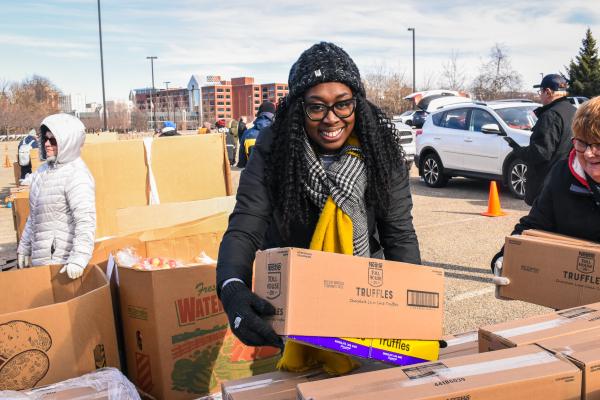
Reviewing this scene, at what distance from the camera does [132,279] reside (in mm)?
3320

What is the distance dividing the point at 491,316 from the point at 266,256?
3.65m

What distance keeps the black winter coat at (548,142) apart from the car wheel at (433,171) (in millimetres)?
6433

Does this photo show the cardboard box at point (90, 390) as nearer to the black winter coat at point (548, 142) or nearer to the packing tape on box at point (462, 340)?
the packing tape on box at point (462, 340)

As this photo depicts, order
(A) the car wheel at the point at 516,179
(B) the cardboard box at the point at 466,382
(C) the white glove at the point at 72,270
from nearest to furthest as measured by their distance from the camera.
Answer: (B) the cardboard box at the point at 466,382 < (C) the white glove at the point at 72,270 < (A) the car wheel at the point at 516,179

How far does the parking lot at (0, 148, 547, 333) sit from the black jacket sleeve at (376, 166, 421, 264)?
273 cm

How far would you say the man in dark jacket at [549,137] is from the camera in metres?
5.38

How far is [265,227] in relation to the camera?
2068 mm

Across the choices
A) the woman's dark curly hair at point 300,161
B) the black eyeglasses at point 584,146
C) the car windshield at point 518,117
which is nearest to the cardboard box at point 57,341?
the woman's dark curly hair at point 300,161

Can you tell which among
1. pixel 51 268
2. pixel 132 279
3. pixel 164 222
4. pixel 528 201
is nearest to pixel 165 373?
pixel 132 279

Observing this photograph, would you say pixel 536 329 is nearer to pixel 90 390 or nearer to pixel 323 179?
pixel 323 179

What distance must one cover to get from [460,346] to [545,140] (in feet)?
12.5

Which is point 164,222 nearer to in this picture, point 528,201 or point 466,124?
point 528,201

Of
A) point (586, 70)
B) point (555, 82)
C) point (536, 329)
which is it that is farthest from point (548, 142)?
point (586, 70)

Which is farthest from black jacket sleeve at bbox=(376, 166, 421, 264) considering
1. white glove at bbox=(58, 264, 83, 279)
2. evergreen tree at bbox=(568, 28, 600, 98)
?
evergreen tree at bbox=(568, 28, 600, 98)
